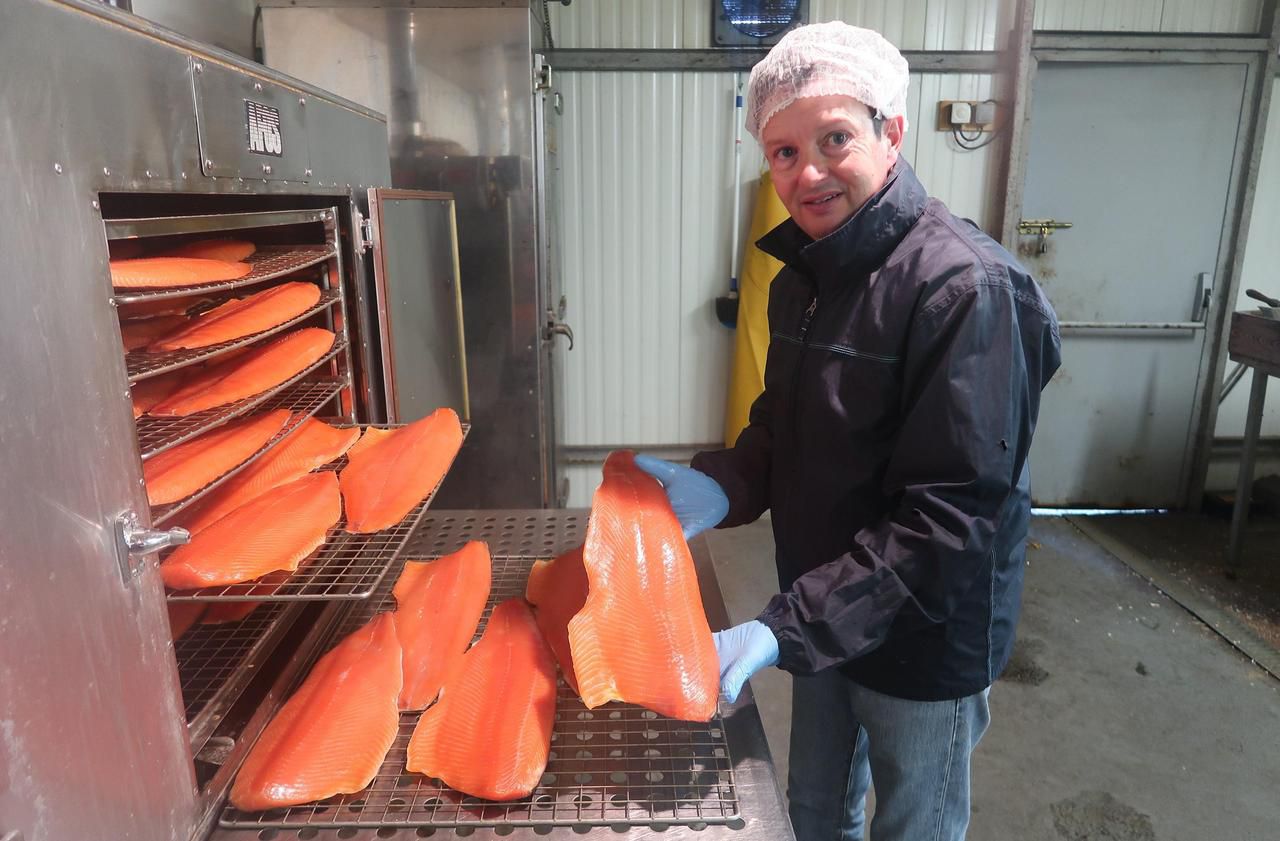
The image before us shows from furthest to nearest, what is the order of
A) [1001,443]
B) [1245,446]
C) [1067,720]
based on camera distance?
[1245,446]
[1067,720]
[1001,443]

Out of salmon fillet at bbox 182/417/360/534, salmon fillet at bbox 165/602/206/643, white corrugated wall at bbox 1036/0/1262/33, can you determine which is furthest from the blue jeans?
white corrugated wall at bbox 1036/0/1262/33

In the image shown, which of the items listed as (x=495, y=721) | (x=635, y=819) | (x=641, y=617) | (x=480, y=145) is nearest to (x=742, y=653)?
(x=641, y=617)

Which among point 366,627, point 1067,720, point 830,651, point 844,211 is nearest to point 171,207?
point 366,627

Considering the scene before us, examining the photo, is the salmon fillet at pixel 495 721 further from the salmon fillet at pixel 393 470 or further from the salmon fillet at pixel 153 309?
the salmon fillet at pixel 153 309

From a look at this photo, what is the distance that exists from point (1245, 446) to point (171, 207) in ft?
16.0

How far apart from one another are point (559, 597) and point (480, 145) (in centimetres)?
218

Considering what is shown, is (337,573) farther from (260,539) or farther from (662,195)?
(662,195)

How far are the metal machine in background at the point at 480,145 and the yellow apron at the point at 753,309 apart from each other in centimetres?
135

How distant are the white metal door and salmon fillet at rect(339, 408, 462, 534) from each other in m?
4.25

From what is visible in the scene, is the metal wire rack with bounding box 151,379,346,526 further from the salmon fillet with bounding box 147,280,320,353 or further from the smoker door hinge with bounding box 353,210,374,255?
the smoker door hinge with bounding box 353,210,374,255

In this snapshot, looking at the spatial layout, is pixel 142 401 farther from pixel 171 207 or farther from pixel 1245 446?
pixel 1245 446

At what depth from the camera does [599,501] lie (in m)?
1.53

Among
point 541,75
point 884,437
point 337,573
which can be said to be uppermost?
point 541,75

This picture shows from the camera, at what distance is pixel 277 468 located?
62.6 inches
